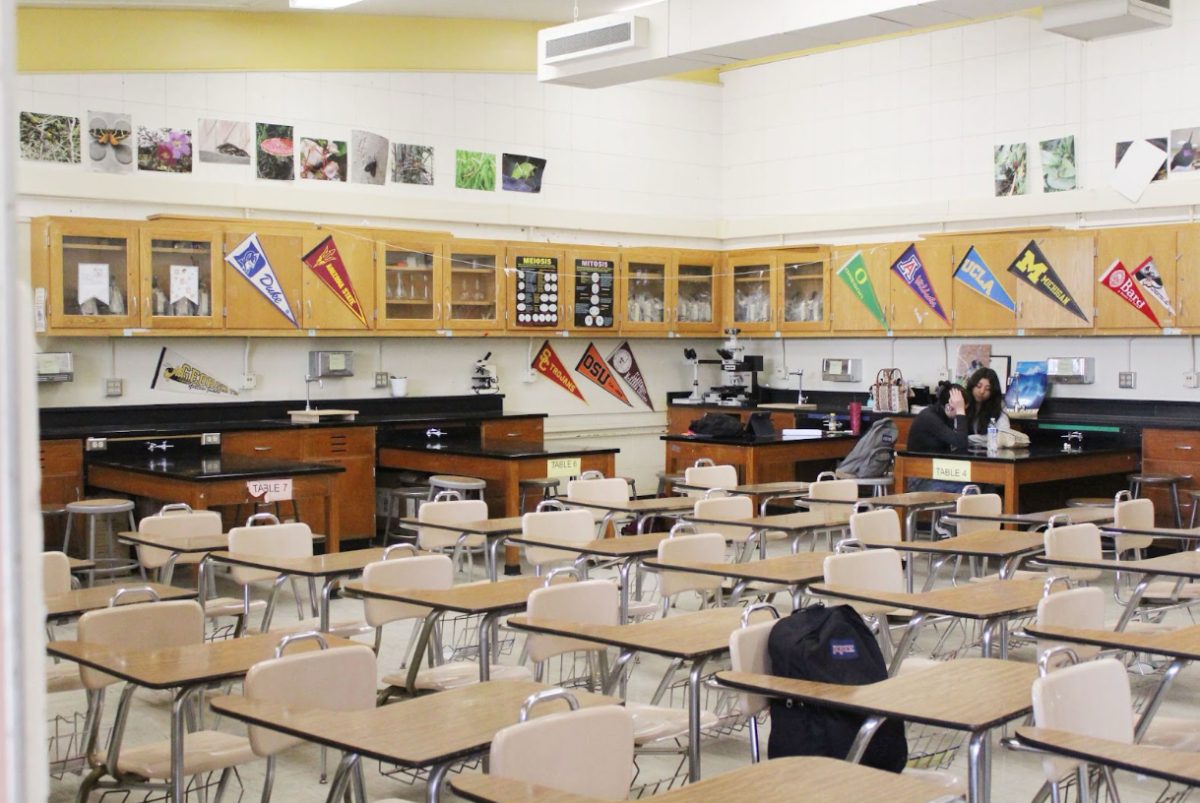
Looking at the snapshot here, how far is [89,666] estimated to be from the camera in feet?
11.8

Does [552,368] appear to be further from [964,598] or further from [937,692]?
[937,692]

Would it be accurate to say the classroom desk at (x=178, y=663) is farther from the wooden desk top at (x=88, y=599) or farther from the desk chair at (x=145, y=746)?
the wooden desk top at (x=88, y=599)

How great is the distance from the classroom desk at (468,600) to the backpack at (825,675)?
1.05m

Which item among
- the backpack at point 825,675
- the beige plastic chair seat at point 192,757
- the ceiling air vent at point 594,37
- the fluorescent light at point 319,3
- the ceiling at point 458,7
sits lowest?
the beige plastic chair seat at point 192,757

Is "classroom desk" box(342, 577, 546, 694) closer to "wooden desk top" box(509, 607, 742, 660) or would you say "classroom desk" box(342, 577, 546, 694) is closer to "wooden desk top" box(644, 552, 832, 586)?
"wooden desk top" box(509, 607, 742, 660)

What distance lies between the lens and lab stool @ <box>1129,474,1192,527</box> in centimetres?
939

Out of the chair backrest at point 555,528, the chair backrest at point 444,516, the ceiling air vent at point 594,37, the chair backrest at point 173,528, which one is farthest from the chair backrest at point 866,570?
the ceiling air vent at point 594,37

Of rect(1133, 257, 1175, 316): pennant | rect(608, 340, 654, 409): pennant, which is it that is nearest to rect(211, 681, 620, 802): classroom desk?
rect(1133, 257, 1175, 316): pennant

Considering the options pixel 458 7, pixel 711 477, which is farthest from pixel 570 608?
pixel 458 7

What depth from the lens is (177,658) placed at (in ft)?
12.0

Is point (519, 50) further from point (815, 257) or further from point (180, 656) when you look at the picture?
point (180, 656)

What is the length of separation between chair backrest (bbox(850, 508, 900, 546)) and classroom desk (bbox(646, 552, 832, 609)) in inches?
30.4

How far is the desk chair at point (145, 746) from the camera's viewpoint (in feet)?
12.0

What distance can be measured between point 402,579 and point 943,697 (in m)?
2.23
